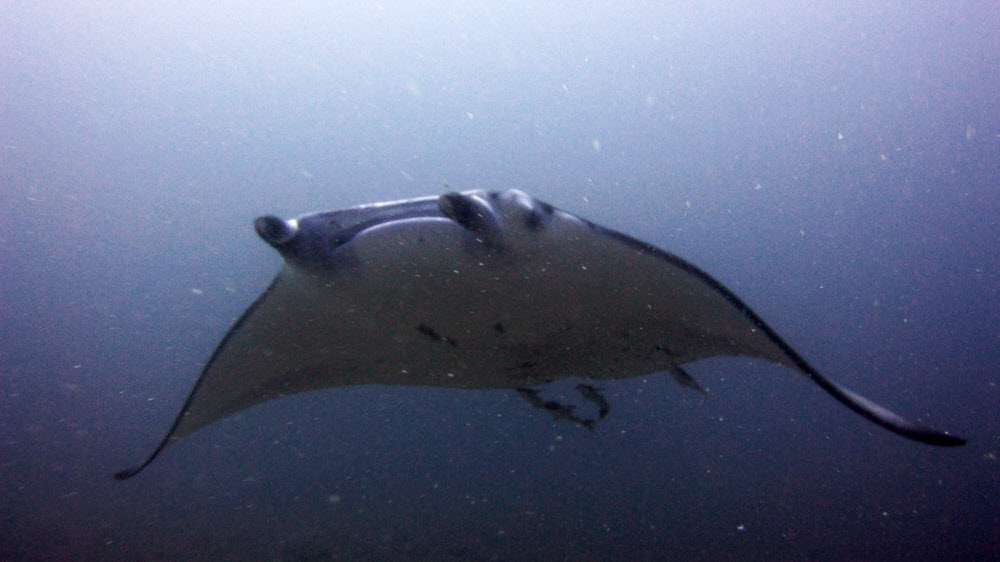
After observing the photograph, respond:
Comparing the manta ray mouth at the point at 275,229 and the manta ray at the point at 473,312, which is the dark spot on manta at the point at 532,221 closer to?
the manta ray at the point at 473,312

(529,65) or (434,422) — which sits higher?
(529,65)

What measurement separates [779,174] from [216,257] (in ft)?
158

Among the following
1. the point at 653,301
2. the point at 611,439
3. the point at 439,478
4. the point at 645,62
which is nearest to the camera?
the point at 653,301

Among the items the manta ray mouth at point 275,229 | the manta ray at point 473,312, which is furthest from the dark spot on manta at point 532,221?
the manta ray mouth at point 275,229

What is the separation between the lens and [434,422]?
3159 centimetres

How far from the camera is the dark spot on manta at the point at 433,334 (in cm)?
226

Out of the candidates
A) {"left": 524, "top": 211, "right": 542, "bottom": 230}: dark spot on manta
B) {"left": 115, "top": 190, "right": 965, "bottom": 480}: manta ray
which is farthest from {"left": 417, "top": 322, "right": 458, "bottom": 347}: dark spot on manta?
{"left": 524, "top": 211, "right": 542, "bottom": 230}: dark spot on manta

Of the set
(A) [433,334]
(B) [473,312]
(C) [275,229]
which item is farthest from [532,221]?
(C) [275,229]

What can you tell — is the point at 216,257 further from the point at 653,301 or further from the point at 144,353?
the point at 653,301

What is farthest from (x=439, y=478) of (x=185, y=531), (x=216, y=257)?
(x=216, y=257)

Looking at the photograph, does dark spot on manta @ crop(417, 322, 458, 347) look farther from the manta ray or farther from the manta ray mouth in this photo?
the manta ray mouth

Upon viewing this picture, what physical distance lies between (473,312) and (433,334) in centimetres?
25

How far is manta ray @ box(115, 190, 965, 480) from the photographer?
1826mm

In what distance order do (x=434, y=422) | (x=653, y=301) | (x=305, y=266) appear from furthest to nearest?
(x=434, y=422)
(x=653, y=301)
(x=305, y=266)
